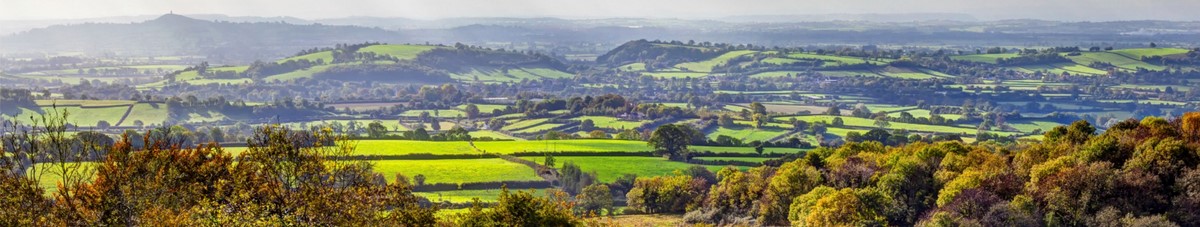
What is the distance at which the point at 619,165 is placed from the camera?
6494 cm

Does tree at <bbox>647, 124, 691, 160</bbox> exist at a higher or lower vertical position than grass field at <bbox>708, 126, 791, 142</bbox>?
higher

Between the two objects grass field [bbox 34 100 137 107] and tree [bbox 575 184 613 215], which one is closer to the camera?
tree [bbox 575 184 613 215]

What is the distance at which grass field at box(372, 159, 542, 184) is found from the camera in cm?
5738

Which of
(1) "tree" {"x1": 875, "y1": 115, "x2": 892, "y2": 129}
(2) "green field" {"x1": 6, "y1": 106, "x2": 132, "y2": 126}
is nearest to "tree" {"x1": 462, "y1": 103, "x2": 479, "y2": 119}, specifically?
(2) "green field" {"x1": 6, "y1": 106, "x2": 132, "y2": 126}

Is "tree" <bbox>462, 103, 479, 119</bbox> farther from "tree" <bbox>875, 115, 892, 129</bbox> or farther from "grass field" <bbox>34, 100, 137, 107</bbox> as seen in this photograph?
"tree" <bbox>875, 115, 892, 129</bbox>

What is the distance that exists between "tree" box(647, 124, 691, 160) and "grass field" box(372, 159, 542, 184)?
11709 millimetres

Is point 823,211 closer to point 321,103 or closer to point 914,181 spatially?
point 914,181

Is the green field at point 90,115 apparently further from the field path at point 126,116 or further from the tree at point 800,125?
the tree at point 800,125

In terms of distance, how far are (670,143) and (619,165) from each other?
7.20 m

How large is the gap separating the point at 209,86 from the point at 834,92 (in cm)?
10684

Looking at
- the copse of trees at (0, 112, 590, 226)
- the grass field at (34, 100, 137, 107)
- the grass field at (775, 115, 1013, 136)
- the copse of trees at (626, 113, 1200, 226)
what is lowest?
the grass field at (775, 115, 1013, 136)

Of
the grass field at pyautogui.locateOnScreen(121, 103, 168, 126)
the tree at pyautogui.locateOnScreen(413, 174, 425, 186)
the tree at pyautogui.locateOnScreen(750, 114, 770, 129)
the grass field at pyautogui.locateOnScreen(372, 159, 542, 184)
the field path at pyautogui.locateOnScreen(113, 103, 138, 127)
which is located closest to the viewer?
the tree at pyautogui.locateOnScreen(413, 174, 425, 186)

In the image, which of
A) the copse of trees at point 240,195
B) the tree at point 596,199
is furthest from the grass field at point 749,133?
the copse of trees at point 240,195

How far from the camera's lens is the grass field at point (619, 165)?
203 feet
